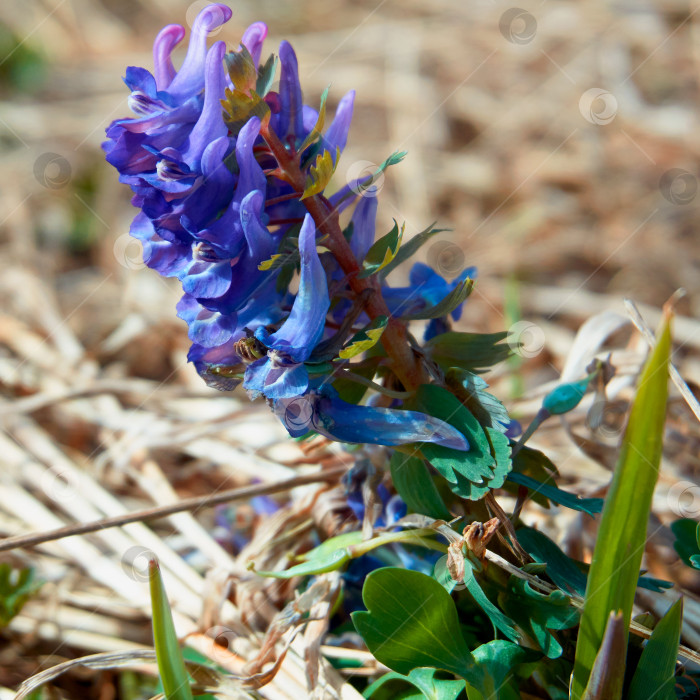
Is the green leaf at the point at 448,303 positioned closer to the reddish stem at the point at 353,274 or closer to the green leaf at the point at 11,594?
the reddish stem at the point at 353,274

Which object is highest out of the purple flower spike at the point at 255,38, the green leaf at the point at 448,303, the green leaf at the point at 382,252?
the purple flower spike at the point at 255,38

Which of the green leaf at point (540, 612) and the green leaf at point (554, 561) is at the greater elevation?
the green leaf at point (554, 561)

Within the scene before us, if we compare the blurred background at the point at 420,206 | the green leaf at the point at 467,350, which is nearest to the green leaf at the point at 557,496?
the green leaf at the point at 467,350

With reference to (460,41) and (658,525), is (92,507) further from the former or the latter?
(460,41)

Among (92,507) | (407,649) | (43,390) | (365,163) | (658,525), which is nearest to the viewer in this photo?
(407,649)

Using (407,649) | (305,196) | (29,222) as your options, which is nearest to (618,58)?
(29,222)

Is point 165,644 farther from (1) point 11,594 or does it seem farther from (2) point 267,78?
(2) point 267,78

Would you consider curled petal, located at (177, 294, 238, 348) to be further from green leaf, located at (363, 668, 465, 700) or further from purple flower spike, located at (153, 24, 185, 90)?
green leaf, located at (363, 668, 465, 700)

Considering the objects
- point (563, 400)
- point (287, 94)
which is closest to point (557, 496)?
point (563, 400)
